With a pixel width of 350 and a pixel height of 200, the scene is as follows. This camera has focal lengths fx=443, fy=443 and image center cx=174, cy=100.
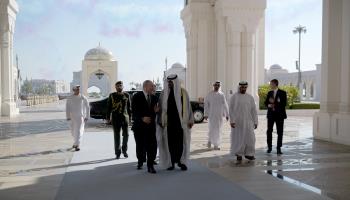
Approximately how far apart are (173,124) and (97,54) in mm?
37877

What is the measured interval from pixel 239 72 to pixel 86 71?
25.5 meters

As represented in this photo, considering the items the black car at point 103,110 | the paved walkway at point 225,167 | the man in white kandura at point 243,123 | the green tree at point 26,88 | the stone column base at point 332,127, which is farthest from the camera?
the green tree at point 26,88

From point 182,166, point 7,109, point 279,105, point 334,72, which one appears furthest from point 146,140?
point 7,109

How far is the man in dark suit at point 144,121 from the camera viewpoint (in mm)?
7223

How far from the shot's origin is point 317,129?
11.8 metres

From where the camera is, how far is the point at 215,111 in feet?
32.8

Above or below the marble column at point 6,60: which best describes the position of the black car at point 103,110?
below

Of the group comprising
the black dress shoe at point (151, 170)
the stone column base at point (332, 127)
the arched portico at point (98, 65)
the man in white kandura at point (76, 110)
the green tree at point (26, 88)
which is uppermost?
the arched portico at point (98, 65)

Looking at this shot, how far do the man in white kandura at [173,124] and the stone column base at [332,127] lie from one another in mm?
4944

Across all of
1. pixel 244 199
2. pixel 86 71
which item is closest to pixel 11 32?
pixel 244 199

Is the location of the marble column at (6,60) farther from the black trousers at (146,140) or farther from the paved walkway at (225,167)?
the black trousers at (146,140)

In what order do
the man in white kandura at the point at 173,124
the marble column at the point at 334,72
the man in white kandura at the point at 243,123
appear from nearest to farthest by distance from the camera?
the man in white kandura at the point at 173,124 → the man in white kandura at the point at 243,123 → the marble column at the point at 334,72

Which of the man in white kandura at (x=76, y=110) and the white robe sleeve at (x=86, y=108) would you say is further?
the white robe sleeve at (x=86, y=108)

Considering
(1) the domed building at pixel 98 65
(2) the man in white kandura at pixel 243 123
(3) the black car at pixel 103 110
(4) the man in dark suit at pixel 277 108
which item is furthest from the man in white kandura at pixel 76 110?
(1) the domed building at pixel 98 65
